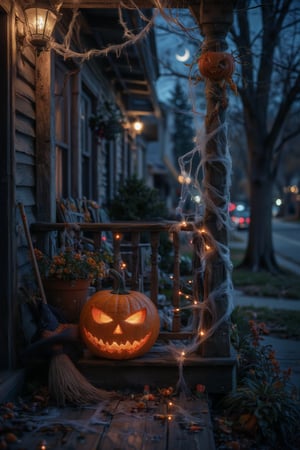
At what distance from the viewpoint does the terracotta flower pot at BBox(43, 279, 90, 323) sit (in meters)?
4.56

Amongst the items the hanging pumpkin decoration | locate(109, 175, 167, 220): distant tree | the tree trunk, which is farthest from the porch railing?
the tree trunk

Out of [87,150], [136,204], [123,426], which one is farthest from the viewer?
[136,204]

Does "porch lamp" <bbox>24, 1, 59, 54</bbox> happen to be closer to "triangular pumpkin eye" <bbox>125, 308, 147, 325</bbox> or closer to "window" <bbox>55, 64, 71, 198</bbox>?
"window" <bbox>55, 64, 71, 198</bbox>

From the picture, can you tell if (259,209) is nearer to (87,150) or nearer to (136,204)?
(136,204)

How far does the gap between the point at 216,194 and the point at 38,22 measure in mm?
1872

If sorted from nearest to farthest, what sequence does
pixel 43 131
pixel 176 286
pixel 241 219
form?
pixel 176 286, pixel 43 131, pixel 241 219

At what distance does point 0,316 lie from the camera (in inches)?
157

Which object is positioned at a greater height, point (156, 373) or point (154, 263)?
point (154, 263)

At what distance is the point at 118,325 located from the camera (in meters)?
3.97

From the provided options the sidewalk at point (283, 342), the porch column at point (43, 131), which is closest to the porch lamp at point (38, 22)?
the porch column at point (43, 131)

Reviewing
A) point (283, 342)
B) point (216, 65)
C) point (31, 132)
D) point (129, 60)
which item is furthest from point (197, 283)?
point (129, 60)

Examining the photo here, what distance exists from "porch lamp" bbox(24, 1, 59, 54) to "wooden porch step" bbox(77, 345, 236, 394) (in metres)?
2.41

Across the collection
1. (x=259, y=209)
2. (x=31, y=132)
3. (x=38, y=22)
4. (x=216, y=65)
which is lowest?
(x=259, y=209)

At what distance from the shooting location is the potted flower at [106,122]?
318 inches
